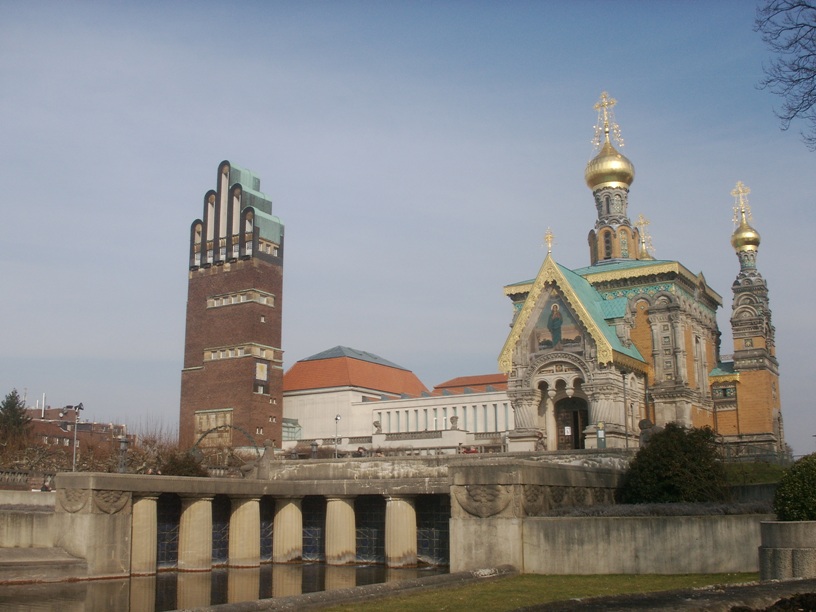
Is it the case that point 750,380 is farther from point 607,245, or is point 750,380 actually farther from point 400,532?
point 400,532

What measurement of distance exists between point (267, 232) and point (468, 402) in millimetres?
26209

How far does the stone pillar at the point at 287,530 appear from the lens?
32594 millimetres

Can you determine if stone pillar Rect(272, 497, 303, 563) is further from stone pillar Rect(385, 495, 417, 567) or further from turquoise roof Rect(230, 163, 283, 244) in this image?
turquoise roof Rect(230, 163, 283, 244)

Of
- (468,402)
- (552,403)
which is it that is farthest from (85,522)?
(468,402)

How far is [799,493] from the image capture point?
15.5 m

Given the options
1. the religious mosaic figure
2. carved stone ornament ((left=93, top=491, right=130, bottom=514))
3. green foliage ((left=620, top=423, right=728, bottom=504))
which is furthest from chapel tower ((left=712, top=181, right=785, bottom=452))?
carved stone ornament ((left=93, top=491, right=130, bottom=514))

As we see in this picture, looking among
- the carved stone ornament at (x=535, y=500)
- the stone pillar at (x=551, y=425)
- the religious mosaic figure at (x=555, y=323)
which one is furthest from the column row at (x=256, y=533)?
the religious mosaic figure at (x=555, y=323)

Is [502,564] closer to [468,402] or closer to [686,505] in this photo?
[686,505]

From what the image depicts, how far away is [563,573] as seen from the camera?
20375 mm

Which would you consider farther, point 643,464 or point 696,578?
point 643,464

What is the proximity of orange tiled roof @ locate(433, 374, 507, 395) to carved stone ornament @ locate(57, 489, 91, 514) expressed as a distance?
63.0 metres

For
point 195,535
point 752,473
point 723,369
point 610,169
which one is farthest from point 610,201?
point 195,535

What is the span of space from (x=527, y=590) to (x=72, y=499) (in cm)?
1359

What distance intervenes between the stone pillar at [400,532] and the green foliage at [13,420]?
49.1 m
